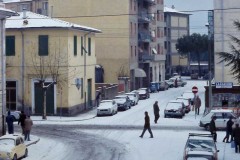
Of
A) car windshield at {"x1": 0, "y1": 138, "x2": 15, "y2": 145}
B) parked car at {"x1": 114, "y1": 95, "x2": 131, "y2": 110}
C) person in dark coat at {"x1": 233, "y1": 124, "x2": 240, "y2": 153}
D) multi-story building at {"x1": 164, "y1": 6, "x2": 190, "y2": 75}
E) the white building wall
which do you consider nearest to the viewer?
car windshield at {"x1": 0, "y1": 138, "x2": 15, "y2": 145}

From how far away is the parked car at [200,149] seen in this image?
24.4m

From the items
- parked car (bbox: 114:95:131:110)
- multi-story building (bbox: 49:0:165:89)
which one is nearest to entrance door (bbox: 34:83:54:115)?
parked car (bbox: 114:95:131:110)

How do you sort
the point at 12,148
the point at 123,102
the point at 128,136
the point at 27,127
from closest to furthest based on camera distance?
the point at 12,148 < the point at 27,127 < the point at 128,136 < the point at 123,102

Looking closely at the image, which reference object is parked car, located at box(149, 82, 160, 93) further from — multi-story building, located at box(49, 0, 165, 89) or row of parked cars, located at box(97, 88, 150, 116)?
row of parked cars, located at box(97, 88, 150, 116)

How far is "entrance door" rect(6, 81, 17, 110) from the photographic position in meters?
50.8

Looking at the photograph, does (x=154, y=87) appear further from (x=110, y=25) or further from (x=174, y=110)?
(x=174, y=110)

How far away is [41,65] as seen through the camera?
4928 cm

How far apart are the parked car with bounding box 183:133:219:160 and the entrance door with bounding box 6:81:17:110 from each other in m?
26.5

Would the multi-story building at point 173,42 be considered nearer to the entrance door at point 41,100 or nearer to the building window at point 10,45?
the building window at point 10,45

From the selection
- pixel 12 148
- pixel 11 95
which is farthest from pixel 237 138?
pixel 11 95

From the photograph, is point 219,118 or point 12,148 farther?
point 219,118

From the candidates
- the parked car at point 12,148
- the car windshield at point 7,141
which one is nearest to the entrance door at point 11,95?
the parked car at point 12,148

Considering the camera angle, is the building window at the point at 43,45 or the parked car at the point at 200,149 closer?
the parked car at the point at 200,149

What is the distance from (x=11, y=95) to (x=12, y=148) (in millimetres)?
23943
